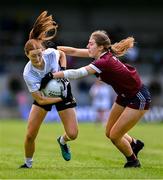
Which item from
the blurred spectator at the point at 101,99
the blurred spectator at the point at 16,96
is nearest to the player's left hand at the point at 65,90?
the blurred spectator at the point at 101,99

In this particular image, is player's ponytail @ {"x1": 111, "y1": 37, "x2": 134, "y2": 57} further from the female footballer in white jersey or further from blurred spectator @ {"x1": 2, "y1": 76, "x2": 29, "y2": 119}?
blurred spectator @ {"x1": 2, "y1": 76, "x2": 29, "y2": 119}

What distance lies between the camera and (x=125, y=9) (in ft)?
129

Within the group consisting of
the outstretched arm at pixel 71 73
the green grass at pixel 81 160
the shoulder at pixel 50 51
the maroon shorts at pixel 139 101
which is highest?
the shoulder at pixel 50 51

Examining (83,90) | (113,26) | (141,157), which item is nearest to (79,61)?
(83,90)

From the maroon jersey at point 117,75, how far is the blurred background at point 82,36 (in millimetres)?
20267

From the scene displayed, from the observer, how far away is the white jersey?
11.6 meters

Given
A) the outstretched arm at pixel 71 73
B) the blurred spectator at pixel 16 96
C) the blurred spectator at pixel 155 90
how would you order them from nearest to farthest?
the outstretched arm at pixel 71 73
the blurred spectator at pixel 16 96
the blurred spectator at pixel 155 90

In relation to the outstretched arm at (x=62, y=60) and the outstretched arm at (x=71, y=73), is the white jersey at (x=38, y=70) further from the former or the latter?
the outstretched arm at (x=71, y=73)

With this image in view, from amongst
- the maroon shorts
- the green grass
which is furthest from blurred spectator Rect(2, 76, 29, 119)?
the maroon shorts

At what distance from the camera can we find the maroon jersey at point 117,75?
38.0 ft

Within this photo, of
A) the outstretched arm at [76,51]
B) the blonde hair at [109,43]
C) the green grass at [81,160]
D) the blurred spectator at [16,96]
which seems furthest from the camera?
the blurred spectator at [16,96]

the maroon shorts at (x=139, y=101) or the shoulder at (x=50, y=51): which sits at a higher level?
the shoulder at (x=50, y=51)

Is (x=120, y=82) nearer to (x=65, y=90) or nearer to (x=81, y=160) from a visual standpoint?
(x=65, y=90)

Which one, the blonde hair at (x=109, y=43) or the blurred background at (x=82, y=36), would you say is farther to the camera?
the blurred background at (x=82, y=36)
